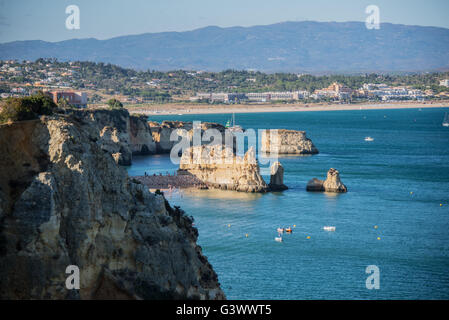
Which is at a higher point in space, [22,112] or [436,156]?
[22,112]

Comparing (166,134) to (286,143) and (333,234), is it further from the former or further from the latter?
(333,234)

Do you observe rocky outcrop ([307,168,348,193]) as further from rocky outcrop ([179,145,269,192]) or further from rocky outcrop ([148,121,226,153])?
rocky outcrop ([148,121,226,153])

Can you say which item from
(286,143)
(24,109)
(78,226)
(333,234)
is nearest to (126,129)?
(286,143)

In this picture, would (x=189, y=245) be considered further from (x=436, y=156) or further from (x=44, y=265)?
(x=436, y=156)

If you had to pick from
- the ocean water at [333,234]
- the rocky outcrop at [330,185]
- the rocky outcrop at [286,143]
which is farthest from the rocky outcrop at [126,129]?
the rocky outcrop at [330,185]

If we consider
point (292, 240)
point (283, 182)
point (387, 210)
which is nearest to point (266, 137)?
point (283, 182)
